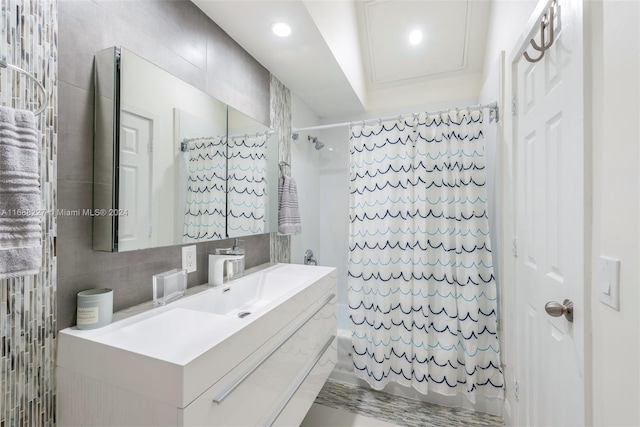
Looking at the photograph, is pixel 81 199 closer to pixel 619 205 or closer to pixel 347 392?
pixel 619 205

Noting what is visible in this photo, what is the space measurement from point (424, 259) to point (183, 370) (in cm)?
156

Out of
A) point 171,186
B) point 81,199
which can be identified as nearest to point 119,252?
point 81,199

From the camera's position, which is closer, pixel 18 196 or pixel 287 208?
pixel 18 196

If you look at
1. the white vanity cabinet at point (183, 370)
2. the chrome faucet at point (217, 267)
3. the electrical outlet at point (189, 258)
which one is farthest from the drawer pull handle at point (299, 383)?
the electrical outlet at point (189, 258)

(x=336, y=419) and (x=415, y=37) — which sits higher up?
(x=415, y=37)

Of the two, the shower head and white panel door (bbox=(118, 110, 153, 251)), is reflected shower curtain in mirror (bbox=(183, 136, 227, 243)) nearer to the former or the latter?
white panel door (bbox=(118, 110, 153, 251))

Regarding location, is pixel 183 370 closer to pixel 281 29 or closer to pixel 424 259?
pixel 424 259

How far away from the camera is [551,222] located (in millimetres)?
1118

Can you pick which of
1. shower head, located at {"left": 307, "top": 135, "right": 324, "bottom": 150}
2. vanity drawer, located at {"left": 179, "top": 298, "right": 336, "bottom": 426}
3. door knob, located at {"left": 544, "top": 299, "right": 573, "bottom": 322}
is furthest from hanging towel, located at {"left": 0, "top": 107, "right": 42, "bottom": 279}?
shower head, located at {"left": 307, "top": 135, "right": 324, "bottom": 150}

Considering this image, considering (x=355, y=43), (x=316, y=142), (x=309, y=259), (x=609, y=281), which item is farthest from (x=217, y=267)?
(x=355, y=43)

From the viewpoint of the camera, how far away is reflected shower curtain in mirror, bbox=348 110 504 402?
1803mm

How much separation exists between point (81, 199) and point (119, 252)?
0.23 metres

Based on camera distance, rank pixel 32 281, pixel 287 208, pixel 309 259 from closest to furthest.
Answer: pixel 32 281, pixel 287 208, pixel 309 259

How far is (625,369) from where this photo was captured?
2.19ft
